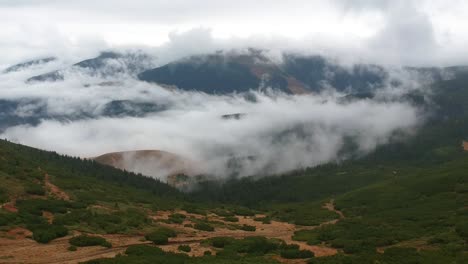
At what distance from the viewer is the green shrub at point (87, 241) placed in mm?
54000

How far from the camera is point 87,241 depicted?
54.6m

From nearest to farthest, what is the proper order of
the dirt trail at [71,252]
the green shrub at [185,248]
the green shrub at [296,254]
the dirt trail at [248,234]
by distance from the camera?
the dirt trail at [71,252] → the green shrub at [296,254] → the green shrub at [185,248] → the dirt trail at [248,234]

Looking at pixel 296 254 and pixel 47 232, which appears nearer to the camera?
pixel 296 254

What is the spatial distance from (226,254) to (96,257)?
1424 centimetres

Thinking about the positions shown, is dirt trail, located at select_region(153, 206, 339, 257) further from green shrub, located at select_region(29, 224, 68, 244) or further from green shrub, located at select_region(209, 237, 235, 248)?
green shrub, located at select_region(29, 224, 68, 244)

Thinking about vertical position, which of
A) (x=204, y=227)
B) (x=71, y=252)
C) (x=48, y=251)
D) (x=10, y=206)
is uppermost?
(x=10, y=206)

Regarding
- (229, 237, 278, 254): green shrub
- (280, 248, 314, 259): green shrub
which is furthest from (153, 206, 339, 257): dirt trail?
(229, 237, 278, 254): green shrub

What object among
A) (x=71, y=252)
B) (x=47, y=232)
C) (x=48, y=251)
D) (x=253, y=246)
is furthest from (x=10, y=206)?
(x=253, y=246)

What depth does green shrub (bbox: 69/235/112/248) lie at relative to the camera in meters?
54.0

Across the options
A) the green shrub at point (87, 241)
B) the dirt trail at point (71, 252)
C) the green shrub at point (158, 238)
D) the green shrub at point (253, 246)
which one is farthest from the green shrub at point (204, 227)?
the green shrub at point (87, 241)

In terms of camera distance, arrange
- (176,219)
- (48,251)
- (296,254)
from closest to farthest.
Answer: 1. (48,251)
2. (296,254)
3. (176,219)

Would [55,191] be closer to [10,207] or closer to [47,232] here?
[10,207]

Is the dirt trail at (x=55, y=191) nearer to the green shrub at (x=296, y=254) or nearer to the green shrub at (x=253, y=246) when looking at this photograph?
the green shrub at (x=253, y=246)

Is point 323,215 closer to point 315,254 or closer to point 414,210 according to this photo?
point 414,210
